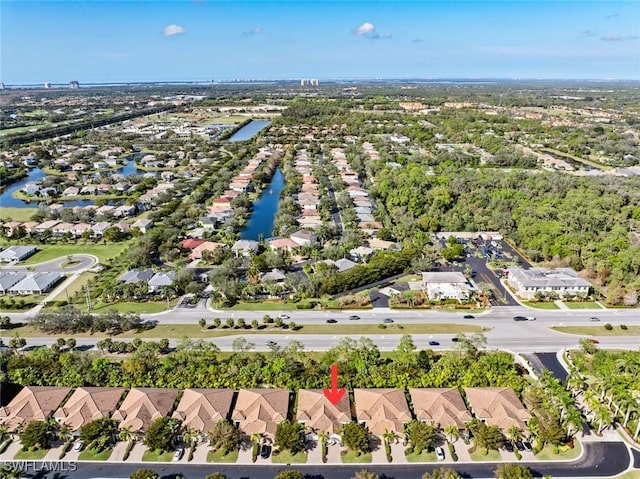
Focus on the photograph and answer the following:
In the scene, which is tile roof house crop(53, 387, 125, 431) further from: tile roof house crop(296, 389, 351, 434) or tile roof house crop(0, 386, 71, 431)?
tile roof house crop(296, 389, 351, 434)

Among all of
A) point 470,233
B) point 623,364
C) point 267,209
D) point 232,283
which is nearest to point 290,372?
point 232,283

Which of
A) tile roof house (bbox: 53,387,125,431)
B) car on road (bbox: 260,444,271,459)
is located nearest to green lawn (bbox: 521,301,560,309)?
car on road (bbox: 260,444,271,459)

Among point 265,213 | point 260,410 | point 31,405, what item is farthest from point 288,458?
point 265,213

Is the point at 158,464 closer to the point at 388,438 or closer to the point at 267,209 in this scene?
the point at 388,438

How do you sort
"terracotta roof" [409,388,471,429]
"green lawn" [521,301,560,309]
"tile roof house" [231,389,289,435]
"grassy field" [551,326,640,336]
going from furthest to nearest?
1. "green lawn" [521,301,560,309]
2. "grassy field" [551,326,640,336]
3. "terracotta roof" [409,388,471,429]
4. "tile roof house" [231,389,289,435]

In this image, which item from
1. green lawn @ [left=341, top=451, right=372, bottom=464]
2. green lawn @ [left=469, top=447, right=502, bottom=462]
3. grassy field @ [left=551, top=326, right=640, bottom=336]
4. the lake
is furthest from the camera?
the lake

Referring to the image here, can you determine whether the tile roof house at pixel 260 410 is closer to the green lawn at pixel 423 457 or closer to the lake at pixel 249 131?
the green lawn at pixel 423 457
